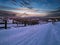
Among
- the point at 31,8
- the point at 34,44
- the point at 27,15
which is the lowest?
the point at 34,44

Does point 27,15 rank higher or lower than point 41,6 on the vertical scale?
lower

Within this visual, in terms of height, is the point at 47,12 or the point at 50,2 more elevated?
the point at 50,2

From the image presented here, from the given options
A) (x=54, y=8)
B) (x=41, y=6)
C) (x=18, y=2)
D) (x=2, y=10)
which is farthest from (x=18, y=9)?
(x=54, y=8)

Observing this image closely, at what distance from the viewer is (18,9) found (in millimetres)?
2850

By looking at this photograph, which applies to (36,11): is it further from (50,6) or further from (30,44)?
(30,44)

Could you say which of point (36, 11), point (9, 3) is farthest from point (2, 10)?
point (36, 11)

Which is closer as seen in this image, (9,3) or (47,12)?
(9,3)

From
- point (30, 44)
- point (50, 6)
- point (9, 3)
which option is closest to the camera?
point (30, 44)

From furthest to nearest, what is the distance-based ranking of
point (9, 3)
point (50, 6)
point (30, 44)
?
point (50, 6) → point (9, 3) → point (30, 44)

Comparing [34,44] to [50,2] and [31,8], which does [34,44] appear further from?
[50,2]

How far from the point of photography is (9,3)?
2.81m

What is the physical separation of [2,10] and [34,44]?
49.1 inches

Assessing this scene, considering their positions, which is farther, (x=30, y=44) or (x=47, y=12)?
(x=47, y=12)

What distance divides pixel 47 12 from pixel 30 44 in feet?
4.06
